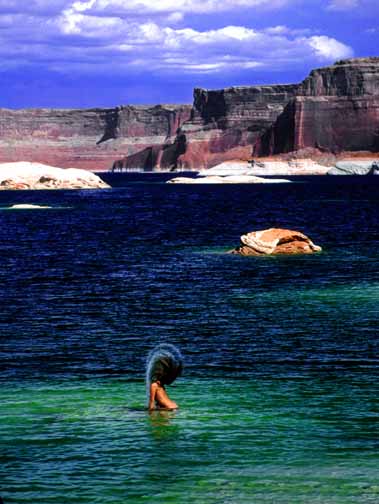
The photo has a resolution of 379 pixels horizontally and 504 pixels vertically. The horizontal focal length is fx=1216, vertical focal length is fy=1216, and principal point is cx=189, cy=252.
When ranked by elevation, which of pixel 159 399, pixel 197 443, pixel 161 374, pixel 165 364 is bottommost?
pixel 197 443

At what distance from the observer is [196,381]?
23.6 meters

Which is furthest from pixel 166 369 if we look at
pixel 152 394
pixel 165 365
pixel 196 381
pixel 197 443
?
pixel 196 381

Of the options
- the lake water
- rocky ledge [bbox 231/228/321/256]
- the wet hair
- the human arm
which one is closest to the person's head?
the wet hair

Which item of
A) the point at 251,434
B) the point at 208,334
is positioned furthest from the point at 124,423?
the point at 208,334

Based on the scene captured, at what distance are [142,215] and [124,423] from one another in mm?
86556

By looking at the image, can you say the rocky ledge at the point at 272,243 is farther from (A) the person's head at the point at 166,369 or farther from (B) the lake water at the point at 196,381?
(A) the person's head at the point at 166,369

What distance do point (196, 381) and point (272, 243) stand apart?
31139 millimetres

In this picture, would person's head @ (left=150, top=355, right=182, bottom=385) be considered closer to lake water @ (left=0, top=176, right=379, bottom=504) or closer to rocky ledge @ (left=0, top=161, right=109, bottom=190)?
lake water @ (left=0, top=176, right=379, bottom=504)

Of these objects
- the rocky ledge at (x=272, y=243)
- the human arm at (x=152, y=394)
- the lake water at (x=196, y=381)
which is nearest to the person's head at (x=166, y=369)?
the human arm at (x=152, y=394)

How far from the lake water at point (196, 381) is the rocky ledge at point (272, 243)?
122 centimetres

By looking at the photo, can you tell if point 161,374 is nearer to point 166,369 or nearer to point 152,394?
point 166,369

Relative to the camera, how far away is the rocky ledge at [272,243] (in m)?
54.4

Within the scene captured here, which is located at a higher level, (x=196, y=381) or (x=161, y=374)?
(x=161, y=374)

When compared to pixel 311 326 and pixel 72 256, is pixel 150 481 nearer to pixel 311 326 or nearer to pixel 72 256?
pixel 311 326
